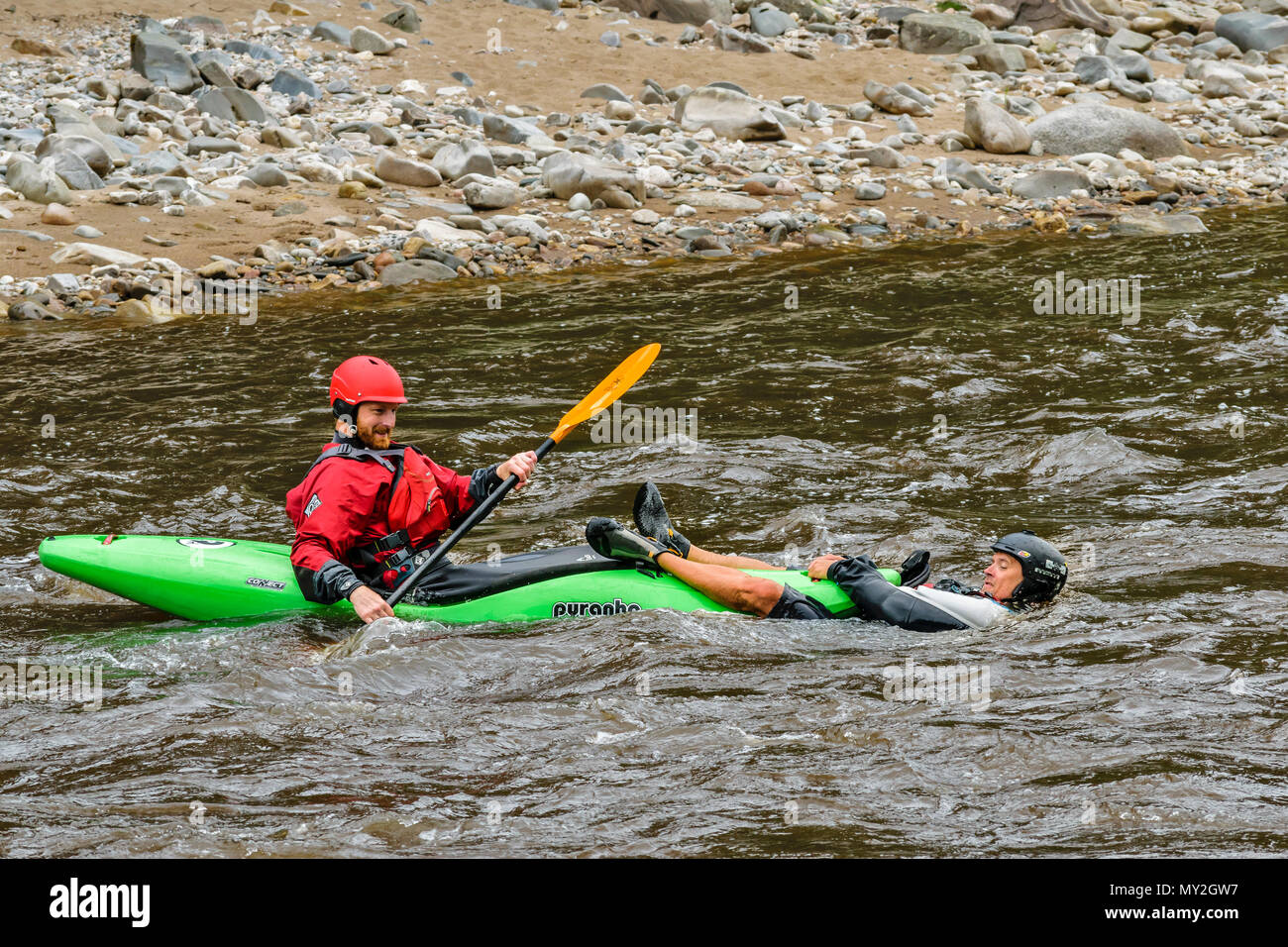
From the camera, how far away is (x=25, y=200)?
42.8ft

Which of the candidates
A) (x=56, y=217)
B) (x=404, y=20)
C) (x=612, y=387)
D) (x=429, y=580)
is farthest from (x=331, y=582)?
(x=404, y=20)

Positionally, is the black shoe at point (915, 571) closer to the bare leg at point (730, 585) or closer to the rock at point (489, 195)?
the bare leg at point (730, 585)

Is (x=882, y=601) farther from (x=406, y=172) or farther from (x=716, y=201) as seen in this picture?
(x=406, y=172)

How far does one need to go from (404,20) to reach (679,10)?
4.29 metres

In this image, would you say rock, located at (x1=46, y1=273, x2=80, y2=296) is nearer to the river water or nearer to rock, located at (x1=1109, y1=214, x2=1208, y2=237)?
the river water

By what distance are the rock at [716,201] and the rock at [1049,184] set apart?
10.5ft

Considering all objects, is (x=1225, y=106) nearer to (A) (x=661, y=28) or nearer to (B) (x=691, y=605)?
(A) (x=661, y=28)

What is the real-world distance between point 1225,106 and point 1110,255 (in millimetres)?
7145

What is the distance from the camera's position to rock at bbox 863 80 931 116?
17.8m

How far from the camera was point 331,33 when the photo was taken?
59.9ft

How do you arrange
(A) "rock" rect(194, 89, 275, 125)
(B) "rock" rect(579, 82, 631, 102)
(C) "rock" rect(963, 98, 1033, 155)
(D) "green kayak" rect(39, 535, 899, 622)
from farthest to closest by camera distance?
(B) "rock" rect(579, 82, 631, 102), (C) "rock" rect(963, 98, 1033, 155), (A) "rock" rect(194, 89, 275, 125), (D) "green kayak" rect(39, 535, 899, 622)

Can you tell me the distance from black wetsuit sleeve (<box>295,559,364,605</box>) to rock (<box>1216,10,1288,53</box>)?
2054 cm

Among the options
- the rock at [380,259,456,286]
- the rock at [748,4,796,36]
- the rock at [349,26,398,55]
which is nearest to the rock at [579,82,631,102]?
the rock at [349,26,398,55]

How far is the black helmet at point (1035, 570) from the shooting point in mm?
5777
